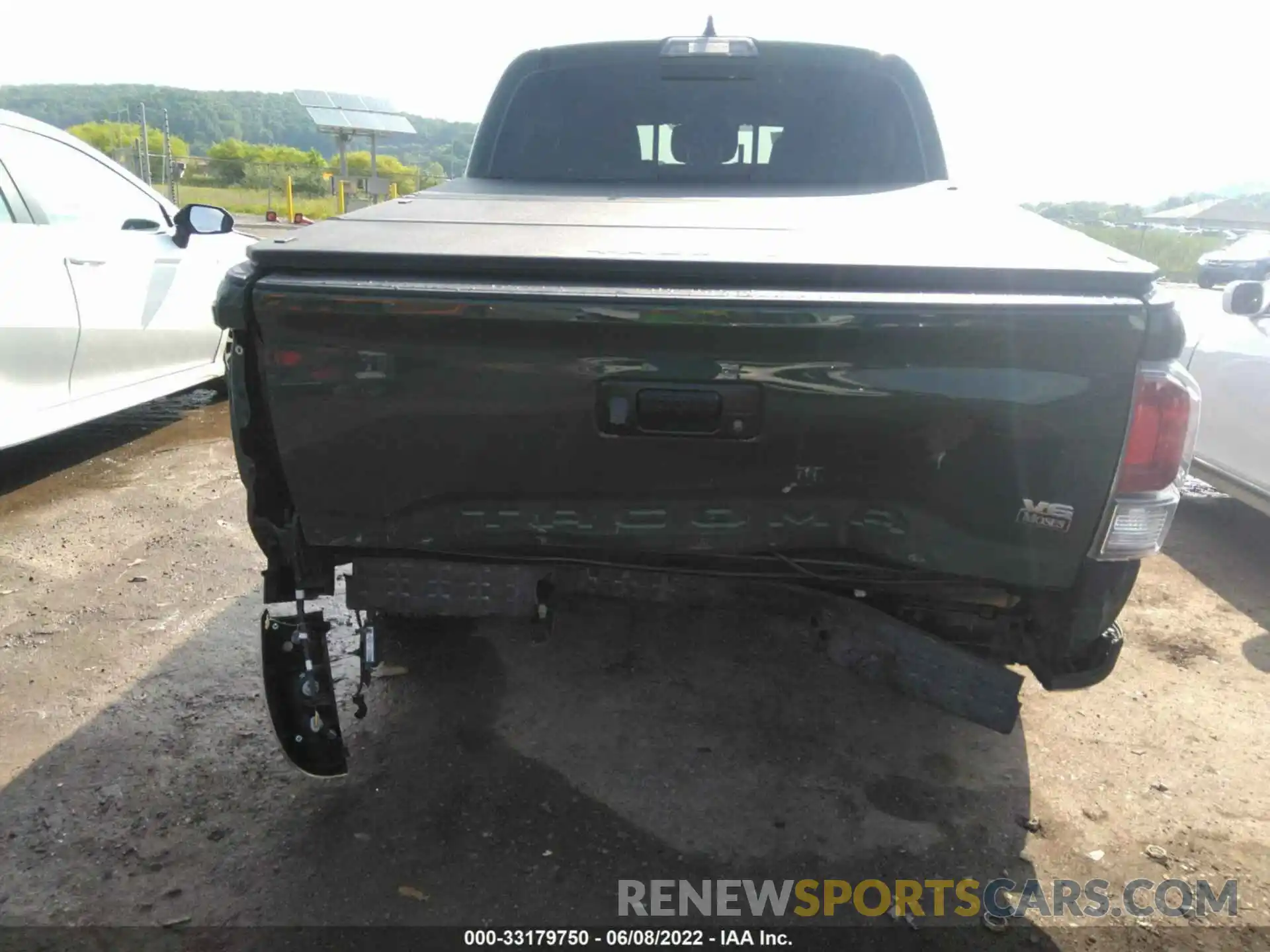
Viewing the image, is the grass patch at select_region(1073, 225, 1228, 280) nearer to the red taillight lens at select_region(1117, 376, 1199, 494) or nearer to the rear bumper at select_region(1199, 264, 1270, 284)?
the rear bumper at select_region(1199, 264, 1270, 284)

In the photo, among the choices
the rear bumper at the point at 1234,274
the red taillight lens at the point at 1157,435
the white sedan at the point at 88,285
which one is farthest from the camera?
the rear bumper at the point at 1234,274

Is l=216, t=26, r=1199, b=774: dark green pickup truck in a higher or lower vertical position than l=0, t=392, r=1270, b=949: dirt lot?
higher

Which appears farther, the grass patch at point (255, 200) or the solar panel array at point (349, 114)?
the grass patch at point (255, 200)

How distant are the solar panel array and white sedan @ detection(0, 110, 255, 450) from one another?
24245mm

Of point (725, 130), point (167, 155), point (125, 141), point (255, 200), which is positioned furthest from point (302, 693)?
point (255, 200)

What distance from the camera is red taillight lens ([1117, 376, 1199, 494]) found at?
185 cm

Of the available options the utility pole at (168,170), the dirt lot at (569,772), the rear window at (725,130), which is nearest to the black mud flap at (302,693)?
the dirt lot at (569,772)

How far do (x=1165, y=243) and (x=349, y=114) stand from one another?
23.9 metres

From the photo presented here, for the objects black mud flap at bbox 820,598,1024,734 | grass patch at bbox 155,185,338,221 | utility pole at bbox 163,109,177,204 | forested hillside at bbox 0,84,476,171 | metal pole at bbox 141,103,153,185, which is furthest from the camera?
forested hillside at bbox 0,84,476,171

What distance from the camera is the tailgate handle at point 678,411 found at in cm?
194

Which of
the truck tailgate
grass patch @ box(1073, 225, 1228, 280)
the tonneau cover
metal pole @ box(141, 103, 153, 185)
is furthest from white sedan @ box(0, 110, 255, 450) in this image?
metal pole @ box(141, 103, 153, 185)

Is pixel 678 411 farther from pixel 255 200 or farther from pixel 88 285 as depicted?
pixel 255 200
